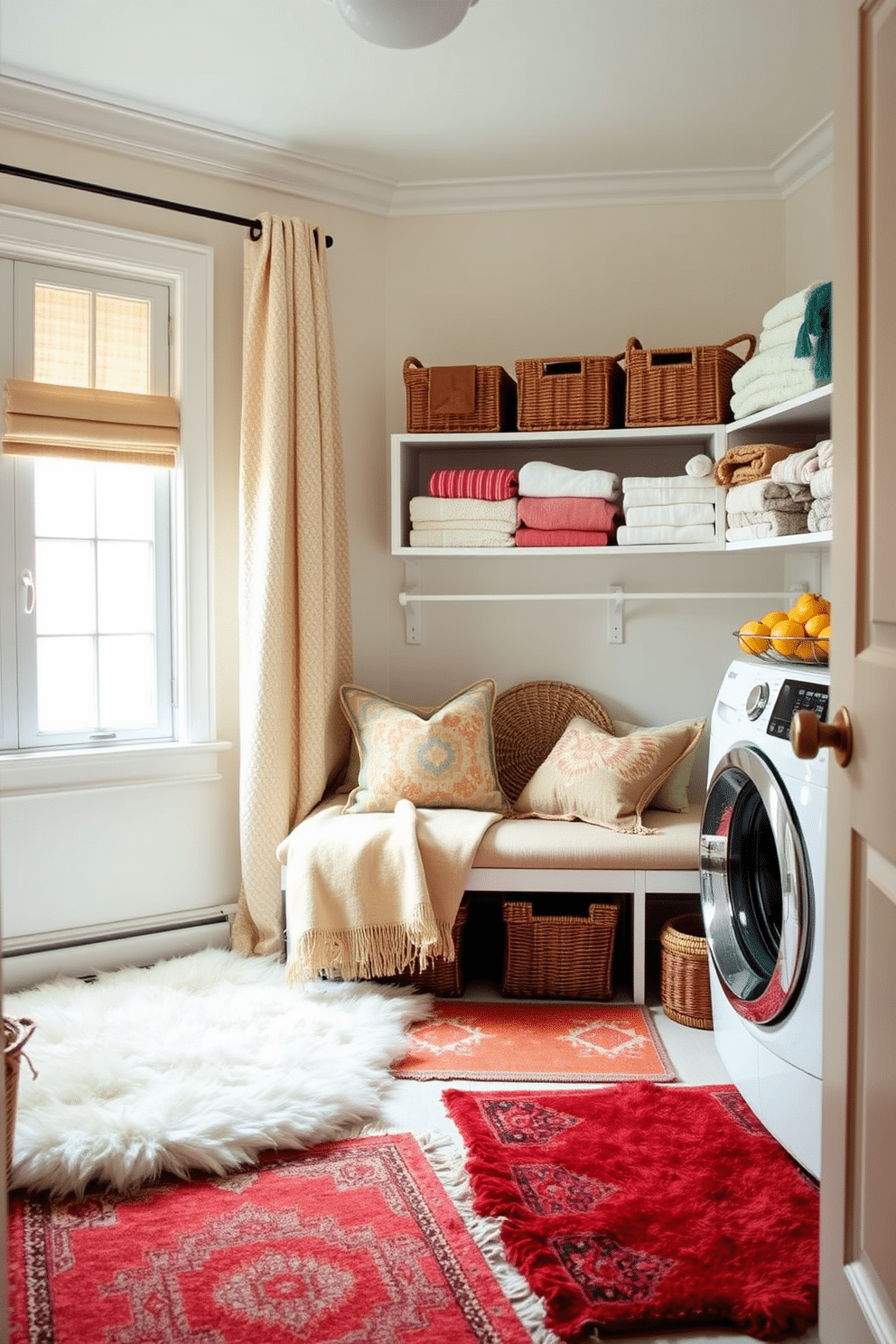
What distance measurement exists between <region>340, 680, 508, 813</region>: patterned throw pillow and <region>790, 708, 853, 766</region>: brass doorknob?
1948 millimetres

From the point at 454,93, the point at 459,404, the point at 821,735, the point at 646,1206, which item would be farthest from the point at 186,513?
the point at 821,735

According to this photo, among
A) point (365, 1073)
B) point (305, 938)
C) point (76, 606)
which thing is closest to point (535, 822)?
point (305, 938)

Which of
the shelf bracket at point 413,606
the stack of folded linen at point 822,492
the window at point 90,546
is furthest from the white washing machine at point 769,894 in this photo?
the window at point 90,546

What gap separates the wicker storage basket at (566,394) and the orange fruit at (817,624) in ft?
4.24

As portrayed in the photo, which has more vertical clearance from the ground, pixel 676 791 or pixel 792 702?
pixel 792 702

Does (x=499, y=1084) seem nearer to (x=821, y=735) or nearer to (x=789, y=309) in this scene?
(x=821, y=735)

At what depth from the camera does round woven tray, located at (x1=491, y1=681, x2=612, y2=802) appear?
3531 mm

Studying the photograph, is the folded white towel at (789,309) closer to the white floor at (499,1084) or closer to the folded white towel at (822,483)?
the folded white towel at (822,483)

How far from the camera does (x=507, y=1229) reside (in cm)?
185

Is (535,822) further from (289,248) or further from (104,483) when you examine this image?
(289,248)

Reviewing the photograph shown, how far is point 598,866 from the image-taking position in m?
2.91

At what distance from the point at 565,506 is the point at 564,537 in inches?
3.7

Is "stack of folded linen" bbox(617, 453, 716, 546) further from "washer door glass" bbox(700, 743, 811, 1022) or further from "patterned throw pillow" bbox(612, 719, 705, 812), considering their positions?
"washer door glass" bbox(700, 743, 811, 1022)

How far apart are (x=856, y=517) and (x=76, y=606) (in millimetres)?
2425
